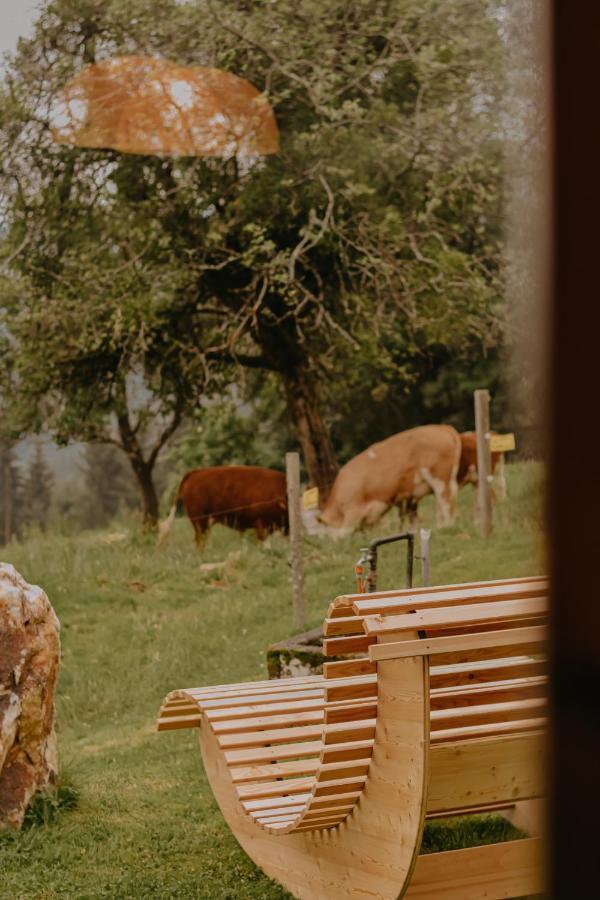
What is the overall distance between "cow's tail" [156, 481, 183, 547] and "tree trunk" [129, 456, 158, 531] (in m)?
0.26

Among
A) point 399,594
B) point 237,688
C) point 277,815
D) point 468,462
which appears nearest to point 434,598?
point 399,594

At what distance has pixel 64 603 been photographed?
7.43 metres

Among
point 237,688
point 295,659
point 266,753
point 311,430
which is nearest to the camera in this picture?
point 266,753

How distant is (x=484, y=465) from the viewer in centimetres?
764

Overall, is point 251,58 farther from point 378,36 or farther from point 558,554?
point 558,554

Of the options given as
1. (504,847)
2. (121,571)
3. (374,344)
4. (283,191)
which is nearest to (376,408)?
(374,344)

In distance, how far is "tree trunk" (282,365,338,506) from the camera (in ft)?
28.8

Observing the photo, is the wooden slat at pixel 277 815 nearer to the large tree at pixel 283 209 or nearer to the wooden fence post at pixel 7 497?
the large tree at pixel 283 209

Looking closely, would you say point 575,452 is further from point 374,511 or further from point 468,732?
point 374,511

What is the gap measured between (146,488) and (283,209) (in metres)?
2.35

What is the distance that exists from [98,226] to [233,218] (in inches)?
38.3

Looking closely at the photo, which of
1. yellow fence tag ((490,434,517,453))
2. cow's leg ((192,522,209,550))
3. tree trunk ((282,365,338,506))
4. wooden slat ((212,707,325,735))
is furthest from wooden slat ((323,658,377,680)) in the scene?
tree trunk ((282,365,338,506))

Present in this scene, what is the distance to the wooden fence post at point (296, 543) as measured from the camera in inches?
251

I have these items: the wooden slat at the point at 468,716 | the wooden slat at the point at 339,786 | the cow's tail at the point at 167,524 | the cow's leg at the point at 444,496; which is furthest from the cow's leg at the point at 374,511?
the wooden slat at the point at 339,786
